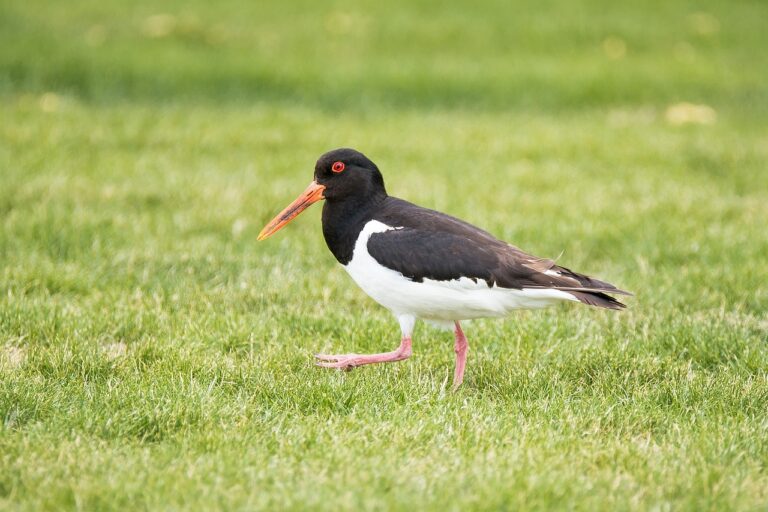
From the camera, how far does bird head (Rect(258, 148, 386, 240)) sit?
17.9 ft

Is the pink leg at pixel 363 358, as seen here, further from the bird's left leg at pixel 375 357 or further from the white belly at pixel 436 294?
the white belly at pixel 436 294

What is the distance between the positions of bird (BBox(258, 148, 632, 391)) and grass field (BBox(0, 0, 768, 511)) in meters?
0.40

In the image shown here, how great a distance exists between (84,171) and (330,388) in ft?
18.0

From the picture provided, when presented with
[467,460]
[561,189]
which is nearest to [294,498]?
[467,460]

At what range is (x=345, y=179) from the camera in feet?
17.9

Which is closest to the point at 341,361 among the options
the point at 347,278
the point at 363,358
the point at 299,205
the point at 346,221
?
the point at 363,358

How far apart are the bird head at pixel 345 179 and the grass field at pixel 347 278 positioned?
942 millimetres

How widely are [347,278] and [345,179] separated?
1.85 meters

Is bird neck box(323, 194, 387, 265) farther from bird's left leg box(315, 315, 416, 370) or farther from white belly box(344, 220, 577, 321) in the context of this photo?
bird's left leg box(315, 315, 416, 370)

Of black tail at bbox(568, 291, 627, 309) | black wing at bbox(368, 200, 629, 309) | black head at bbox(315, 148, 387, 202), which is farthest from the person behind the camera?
black head at bbox(315, 148, 387, 202)

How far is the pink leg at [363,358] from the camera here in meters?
5.24

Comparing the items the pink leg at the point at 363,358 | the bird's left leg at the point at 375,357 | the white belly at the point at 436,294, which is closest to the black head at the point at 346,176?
the white belly at the point at 436,294

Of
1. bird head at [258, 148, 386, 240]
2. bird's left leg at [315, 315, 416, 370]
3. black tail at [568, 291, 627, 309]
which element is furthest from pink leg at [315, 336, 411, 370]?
black tail at [568, 291, 627, 309]

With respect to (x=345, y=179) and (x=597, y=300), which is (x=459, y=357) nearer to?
(x=597, y=300)
